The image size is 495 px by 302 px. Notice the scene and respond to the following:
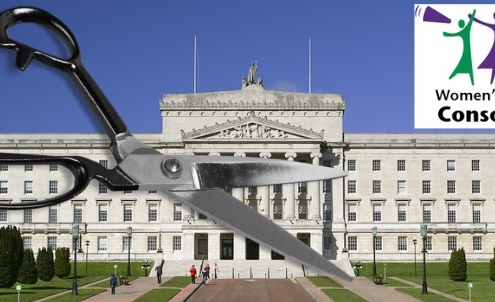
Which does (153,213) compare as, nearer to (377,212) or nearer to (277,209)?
(277,209)

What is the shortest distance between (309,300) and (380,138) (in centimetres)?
5025

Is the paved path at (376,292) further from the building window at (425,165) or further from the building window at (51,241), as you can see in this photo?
the building window at (51,241)

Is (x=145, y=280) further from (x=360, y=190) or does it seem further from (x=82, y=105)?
(x=82, y=105)

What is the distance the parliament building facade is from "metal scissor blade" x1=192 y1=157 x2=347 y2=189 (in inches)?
3056

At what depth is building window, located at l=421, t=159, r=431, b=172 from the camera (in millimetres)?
90375

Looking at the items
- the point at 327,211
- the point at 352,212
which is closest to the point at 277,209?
the point at 327,211

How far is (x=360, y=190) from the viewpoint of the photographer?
8988 centimetres

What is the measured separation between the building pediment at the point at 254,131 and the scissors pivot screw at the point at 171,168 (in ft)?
254

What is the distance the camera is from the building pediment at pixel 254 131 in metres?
85.1

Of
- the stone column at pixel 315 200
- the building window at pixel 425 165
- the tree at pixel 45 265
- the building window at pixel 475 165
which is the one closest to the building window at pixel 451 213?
the building window at pixel 425 165

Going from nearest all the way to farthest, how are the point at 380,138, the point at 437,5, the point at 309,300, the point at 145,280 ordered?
the point at 437,5, the point at 309,300, the point at 145,280, the point at 380,138

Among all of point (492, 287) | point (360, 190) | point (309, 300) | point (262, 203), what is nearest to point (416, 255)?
point (360, 190)

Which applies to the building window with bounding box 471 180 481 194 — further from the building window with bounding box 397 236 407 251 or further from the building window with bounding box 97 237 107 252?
the building window with bounding box 97 237 107 252

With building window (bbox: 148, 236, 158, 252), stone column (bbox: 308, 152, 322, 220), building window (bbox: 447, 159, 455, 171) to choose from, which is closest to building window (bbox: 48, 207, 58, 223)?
building window (bbox: 148, 236, 158, 252)
